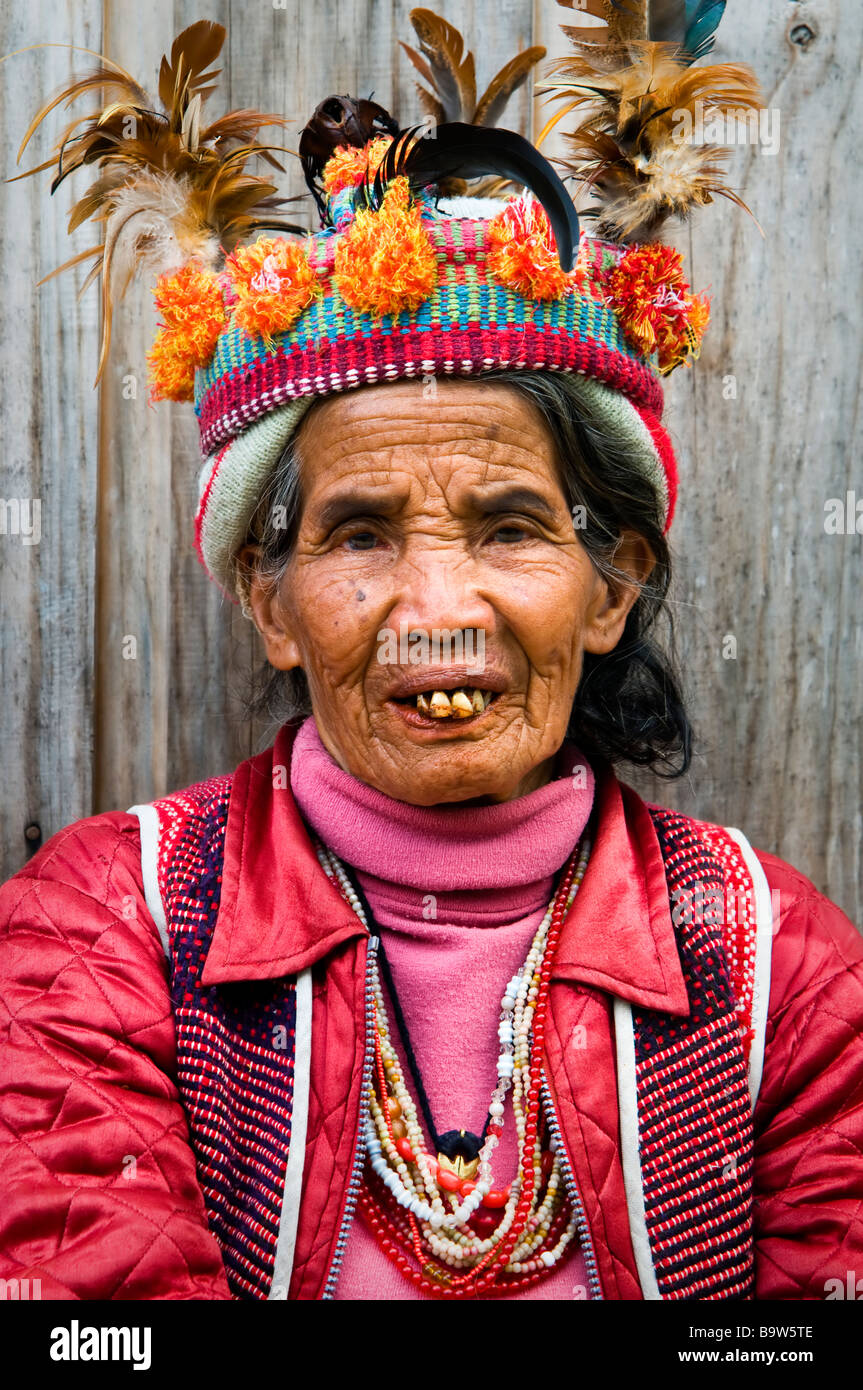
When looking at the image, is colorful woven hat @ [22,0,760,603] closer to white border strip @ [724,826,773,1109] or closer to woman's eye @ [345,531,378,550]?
woman's eye @ [345,531,378,550]

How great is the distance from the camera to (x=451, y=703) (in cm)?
181

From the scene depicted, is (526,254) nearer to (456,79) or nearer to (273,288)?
(273,288)

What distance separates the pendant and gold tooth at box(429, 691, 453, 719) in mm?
657

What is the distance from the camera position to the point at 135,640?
2.62m

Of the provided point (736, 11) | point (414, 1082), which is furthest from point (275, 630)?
point (736, 11)

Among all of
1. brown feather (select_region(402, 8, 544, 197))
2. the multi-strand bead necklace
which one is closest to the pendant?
the multi-strand bead necklace

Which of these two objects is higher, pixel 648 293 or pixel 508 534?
pixel 648 293

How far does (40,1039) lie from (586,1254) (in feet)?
2.81

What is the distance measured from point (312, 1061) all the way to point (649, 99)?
163cm

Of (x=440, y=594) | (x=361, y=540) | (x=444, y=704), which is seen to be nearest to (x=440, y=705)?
(x=444, y=704)

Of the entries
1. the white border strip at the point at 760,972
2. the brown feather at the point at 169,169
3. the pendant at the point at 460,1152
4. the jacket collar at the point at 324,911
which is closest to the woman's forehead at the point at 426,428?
the brown feather at the point at 169,169

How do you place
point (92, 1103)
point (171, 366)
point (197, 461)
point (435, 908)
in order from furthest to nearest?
point (197, 461) < point (171, 366) < point (435, 908) < point (92, 1103)

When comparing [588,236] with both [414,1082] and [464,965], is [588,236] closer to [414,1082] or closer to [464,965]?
[464,965]

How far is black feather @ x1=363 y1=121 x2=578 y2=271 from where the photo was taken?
1.79 meters
